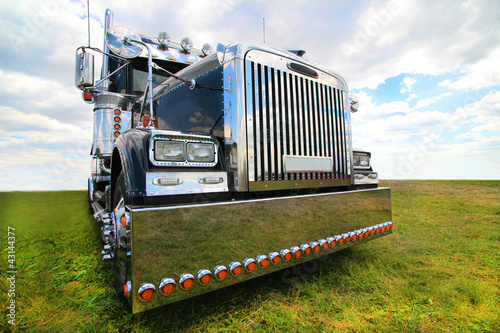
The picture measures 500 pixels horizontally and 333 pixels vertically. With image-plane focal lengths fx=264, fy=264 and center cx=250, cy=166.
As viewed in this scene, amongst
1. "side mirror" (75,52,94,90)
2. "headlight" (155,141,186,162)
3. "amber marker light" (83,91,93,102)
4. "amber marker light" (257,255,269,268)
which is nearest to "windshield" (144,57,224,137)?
"headlight" (155,141,186,162)

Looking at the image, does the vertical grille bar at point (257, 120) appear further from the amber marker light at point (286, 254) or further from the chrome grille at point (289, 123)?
the amber marker light at point (286, 254)

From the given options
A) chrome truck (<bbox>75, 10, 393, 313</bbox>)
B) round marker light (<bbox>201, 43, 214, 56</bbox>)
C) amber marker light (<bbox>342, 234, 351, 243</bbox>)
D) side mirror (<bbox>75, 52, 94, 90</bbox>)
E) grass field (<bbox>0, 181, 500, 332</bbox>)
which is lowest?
grass field (<bbox>0, 181, 500, 332</bbox>)

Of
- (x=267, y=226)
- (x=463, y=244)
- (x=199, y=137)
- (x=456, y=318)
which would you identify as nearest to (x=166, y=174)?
(x=199, y=137)

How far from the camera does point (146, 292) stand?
153 cm

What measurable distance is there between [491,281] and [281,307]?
2520 millimetres

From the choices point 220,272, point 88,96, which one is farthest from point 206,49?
point 220,272

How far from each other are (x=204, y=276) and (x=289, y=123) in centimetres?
172

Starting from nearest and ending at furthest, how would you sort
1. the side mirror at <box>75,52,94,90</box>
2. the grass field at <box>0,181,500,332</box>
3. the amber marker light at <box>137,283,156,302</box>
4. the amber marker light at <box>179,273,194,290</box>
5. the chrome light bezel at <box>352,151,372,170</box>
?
the amber marker light at <box>137,283,156,302</box>, the amber marker light at <box>179,273,194,290</box>, the grass field at <box>0,181,500,332</box>, the side mirror at <box>75,52,94,90</box>, the chrome light bezel at <box>352,151,372,170</box>

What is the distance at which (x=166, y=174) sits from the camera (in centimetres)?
192

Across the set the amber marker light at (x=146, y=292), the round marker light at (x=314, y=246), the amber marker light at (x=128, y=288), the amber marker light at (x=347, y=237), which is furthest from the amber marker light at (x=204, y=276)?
the amber marker light at (x=347, y=237)

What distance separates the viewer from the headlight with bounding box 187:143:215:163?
2127mm

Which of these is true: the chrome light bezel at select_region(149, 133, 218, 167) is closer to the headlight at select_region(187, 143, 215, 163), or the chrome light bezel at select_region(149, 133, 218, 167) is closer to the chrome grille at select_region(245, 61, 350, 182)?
the headlight at select_region(187, 143, 215, 163)

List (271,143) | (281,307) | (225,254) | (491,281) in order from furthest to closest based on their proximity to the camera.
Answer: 1. (491,281)
2. (271,143)
3. (281,307)
4. (225,254)

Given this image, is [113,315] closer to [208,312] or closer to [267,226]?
[208,312]
